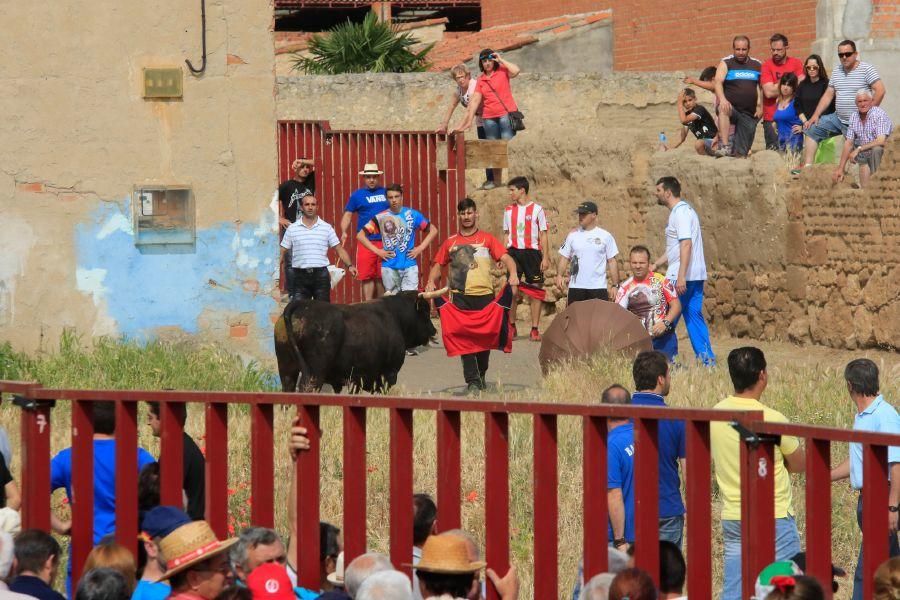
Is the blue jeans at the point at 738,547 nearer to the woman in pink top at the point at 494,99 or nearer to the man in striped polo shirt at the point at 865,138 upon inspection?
the man in striped polo shirt at the point at 865,138

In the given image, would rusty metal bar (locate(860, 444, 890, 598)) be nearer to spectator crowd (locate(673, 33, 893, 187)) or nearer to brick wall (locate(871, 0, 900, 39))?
spectator crowd (locate(673, 33, 893, 187))

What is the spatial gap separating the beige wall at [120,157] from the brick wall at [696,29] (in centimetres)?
1107

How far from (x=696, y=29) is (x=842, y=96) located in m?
8.80

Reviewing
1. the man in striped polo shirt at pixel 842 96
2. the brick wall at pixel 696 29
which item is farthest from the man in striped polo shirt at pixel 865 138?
the brick wall at pixel 696 29

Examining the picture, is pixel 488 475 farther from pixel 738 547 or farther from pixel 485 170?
pixel 485 170

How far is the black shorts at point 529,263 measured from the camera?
16.1 meters

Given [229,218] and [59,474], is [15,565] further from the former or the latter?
[229,218]

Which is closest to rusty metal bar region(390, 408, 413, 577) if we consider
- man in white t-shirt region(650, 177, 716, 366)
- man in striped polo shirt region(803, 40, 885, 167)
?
man in white t-shirt region(650, 177, 716, 366)

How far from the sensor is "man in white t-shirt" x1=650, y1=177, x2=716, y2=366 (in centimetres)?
1341

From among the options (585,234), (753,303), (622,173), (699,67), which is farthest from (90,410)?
(699,67)

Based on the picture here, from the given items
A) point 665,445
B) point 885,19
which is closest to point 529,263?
point 885,19

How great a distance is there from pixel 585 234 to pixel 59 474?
25.6 feet

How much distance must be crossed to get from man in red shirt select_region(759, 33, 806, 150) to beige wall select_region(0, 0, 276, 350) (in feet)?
20.3

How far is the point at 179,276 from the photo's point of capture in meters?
12.6
